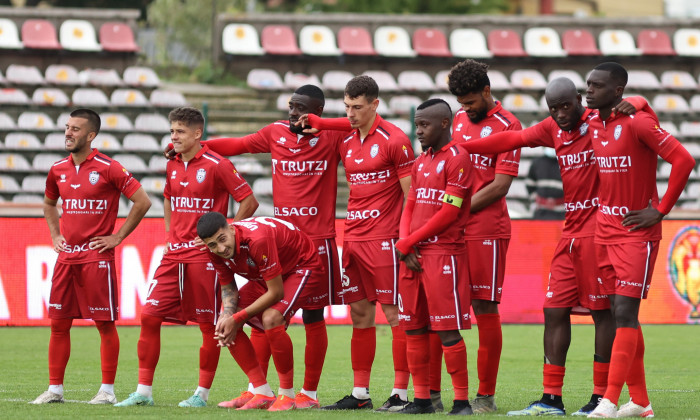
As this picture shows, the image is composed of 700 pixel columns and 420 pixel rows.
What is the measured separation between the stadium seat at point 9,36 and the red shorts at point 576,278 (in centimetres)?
1804

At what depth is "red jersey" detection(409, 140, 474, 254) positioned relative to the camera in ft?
22.6

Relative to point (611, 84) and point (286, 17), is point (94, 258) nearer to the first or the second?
point (611, 84)

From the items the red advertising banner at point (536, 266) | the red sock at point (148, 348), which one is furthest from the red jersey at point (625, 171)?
the red advertising banner at point (536, 266)

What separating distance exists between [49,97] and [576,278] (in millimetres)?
15518

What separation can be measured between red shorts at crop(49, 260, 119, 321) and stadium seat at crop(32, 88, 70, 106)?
12723 mm

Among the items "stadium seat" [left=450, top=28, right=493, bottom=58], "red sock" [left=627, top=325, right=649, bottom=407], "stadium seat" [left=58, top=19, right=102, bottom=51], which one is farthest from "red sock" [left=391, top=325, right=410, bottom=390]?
"stadium seat" [left=450, top=28, right=493, bottom=58]

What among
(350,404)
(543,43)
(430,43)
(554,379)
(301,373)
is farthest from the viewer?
(543,43)

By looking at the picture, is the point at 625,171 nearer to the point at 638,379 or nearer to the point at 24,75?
the point at 638,379

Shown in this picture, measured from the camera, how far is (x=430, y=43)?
24.8 metres

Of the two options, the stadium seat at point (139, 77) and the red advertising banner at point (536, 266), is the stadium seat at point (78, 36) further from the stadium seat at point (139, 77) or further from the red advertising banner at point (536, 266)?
the red advertising banner at point (536, 266)

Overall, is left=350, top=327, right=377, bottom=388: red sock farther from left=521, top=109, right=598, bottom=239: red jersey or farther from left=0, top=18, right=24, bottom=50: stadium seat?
left=0, top=18, right=24, bottom=50: stadium seat

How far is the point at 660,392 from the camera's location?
8.25 m

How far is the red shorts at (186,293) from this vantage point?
7555 millimetres

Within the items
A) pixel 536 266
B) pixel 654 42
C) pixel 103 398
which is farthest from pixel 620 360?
pixel 654 42
